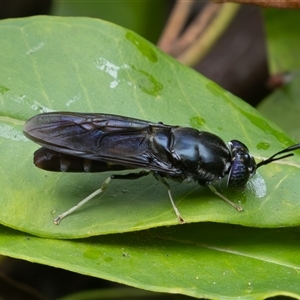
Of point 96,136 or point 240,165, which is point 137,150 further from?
point 240,165

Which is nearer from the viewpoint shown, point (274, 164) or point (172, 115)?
point (274, 164)

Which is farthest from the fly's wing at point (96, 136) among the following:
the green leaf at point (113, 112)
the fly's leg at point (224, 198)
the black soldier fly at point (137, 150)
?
the fly's leg at point (224, 198)

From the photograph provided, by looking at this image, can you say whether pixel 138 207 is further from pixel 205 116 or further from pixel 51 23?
pixel 51 23

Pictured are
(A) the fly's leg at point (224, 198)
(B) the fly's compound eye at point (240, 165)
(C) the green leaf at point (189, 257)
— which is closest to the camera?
(C) the green leaf at point (189, 257)

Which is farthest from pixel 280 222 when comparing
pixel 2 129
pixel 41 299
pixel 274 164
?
pixel 41 299

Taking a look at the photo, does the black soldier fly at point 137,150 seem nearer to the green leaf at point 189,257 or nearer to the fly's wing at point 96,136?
the fly's wing at point 96,136
